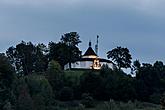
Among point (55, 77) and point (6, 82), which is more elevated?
point (55, 77)

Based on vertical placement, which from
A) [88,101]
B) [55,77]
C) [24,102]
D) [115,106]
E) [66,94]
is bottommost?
[115,106]

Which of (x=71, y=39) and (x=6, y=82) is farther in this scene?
(x=71, y=39)

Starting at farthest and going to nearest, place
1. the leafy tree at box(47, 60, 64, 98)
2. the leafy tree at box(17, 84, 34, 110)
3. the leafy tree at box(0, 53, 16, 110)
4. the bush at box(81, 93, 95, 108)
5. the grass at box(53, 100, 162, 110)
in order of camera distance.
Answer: the leafy tree at box(47, 60, 64, 98), the bush at box(81, 93, 95, 108), the leafy tree at box(0, 53, 16, 110), the grass at box(53, 100, 162, 110), the leafy tree at box(17, 84, 34, 110)

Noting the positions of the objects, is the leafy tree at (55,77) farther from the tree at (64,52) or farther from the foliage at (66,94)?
the tree at (64,52)

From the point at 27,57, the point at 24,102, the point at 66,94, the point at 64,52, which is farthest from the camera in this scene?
the point at 27,57

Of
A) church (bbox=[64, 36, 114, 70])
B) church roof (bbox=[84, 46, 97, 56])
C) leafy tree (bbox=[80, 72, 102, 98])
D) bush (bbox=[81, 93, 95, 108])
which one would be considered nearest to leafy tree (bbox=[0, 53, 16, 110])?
bush (bbox=[81, 93, 95, 108])

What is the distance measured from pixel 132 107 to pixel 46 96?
11984 millimetres

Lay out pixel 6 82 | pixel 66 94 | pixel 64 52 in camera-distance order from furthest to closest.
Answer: pixel 64 52, pixel 6 82, pixel 66 94

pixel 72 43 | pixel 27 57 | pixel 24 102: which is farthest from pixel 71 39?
pixel 24 102

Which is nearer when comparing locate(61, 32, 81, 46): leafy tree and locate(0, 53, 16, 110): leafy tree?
locate(0, 53, 16, 110): leafy tree

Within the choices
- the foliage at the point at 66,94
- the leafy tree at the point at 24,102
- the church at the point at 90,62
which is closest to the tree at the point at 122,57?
A: the church at the point at 90,62

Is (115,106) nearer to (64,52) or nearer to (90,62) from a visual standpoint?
(64,52)

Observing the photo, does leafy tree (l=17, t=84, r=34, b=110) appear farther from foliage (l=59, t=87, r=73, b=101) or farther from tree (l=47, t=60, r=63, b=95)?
tree (l=47, t=60, r=63, b=95)

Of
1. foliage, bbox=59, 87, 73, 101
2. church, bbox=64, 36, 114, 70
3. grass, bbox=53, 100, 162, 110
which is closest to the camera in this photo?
grass, bbox=53, 100, 162, 110
